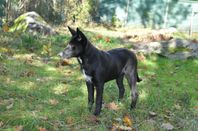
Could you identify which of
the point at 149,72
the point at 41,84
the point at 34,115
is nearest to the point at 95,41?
the point at 149,72

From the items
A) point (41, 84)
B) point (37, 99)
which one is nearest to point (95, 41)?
point (41, 84)

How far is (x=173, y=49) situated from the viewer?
13734mm

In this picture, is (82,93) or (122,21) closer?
(82,93)

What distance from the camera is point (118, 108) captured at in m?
7.96

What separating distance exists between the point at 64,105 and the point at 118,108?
3.59ft

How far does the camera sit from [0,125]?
654cm

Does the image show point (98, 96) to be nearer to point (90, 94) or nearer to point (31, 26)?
point (90, 94)

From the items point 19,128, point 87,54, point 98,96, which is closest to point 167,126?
point 98,96

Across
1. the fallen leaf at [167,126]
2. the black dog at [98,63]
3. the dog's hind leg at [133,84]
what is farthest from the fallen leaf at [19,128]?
the fallen leaf at [167,126]

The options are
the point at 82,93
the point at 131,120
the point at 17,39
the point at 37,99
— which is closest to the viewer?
the point at 131,120

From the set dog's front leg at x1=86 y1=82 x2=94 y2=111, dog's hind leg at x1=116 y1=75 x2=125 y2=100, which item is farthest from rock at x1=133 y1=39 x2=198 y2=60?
dog's front leg at x1=86 y1=82 x2=94 y2=111

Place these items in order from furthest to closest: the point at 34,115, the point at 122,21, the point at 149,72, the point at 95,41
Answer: the point at 122,21, the point at 95,41, the point at 149,72, the point at 34,115

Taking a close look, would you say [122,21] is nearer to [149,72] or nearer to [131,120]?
[149,72]

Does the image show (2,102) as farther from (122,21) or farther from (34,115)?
(122,21)
